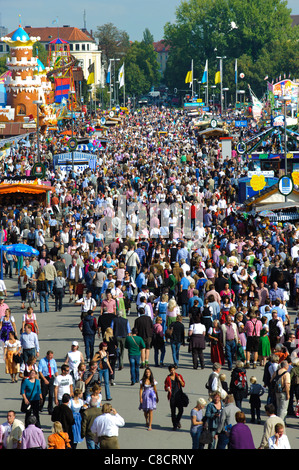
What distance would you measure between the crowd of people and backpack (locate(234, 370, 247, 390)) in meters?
0.02

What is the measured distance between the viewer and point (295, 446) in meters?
12.0

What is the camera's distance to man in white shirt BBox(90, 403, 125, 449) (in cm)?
1084

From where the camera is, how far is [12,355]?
14.9m

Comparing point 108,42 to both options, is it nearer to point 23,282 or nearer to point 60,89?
point 60,89

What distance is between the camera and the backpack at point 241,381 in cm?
1309

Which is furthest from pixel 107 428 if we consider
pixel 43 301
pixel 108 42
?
pixel 108 42

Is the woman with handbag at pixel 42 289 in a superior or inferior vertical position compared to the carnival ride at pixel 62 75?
inferior

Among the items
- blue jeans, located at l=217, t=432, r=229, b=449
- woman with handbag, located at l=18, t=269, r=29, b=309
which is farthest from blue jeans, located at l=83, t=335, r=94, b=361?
blue jeans, located at l=217, t=432, r=229, b=449

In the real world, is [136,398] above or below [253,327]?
below

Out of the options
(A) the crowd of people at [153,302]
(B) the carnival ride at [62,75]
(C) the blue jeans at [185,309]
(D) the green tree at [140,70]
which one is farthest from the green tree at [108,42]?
(C) the blue jeans at [185,309]

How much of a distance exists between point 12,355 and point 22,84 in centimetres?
5509

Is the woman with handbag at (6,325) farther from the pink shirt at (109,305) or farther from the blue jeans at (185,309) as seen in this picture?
the blue jeans at (185,309)

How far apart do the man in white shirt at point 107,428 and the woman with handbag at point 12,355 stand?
406cm
